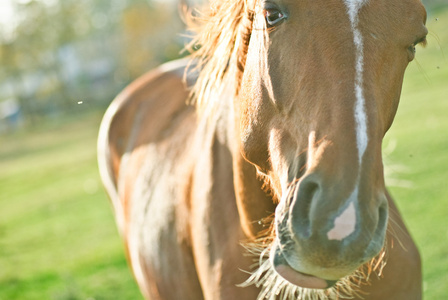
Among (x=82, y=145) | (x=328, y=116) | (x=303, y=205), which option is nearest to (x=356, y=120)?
(x=328, y=116)

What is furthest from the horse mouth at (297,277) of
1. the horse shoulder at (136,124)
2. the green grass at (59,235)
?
the green grass at (59,235)

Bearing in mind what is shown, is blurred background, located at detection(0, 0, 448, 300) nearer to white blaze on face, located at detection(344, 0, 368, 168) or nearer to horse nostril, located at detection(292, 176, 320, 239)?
white blaze on face, located at detection(344, 0, 368, 168)

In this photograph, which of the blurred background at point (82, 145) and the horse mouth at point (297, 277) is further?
the blurred background at point (82, 145)

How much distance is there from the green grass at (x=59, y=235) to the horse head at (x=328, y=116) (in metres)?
4.53

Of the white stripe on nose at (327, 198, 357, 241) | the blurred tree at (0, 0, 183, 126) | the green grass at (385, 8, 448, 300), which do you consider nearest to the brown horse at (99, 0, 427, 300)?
the white stripe on nose at (327, 198, 357, 241)

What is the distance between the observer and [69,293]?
5.48m

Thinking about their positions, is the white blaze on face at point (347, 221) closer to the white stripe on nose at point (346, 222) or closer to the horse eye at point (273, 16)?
the white stripe on nose at point (346, 222)

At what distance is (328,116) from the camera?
146 cm

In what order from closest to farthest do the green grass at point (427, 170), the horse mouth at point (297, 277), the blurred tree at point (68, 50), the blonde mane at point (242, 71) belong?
the horse mouth at point (297, 277)
the blonde mane at point (242, 71)
the green grass at point (427, 170)
the blurred tree at point (68, 50)

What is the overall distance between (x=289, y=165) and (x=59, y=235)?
867 cm

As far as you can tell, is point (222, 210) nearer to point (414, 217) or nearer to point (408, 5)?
point (408, 5)

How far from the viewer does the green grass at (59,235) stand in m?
6.46

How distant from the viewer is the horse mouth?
152 centimetres

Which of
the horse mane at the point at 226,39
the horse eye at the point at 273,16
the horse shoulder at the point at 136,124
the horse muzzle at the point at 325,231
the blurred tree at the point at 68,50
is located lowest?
the blurred tree at the point at 68,50
